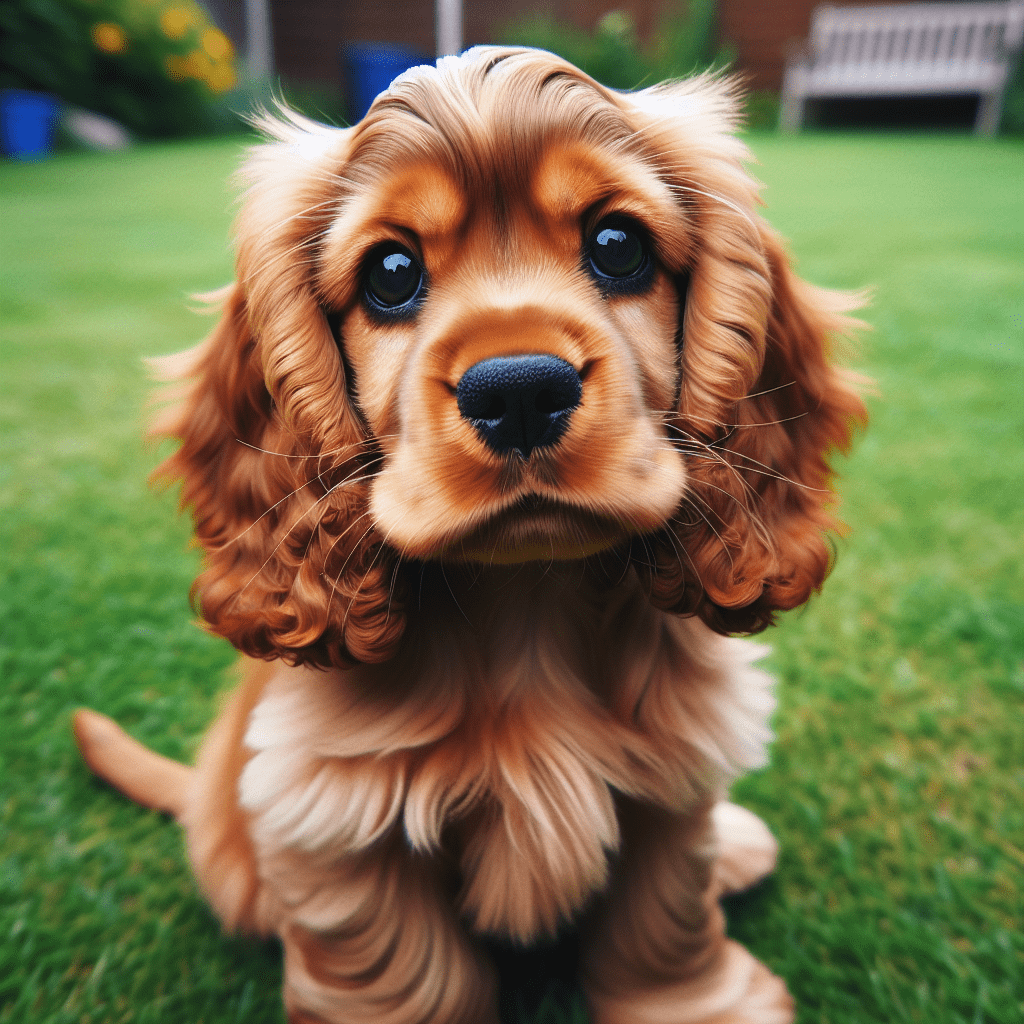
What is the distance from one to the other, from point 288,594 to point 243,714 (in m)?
0.38

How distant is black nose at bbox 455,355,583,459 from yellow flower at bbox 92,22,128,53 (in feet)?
48.3

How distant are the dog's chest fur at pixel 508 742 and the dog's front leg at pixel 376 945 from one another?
5 centimetres

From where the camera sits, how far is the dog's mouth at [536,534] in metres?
0.95

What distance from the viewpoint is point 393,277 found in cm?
108

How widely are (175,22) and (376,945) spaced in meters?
15.4

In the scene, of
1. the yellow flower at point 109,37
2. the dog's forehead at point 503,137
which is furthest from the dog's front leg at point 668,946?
the yellow flower at point 109,37

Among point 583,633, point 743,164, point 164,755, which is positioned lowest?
point 164,755

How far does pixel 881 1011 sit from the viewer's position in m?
1.38

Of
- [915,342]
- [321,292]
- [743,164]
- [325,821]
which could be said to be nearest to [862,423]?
[743,164]

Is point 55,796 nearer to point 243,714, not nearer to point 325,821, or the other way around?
point 243,714

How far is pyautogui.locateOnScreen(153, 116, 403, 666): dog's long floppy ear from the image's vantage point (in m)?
1.13

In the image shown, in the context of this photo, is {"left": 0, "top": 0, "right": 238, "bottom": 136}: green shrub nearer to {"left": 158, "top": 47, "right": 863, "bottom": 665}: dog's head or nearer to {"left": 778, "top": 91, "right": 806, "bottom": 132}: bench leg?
{"left": 778, "top": 91, "right": 806, "bottom": 132}: bench leg

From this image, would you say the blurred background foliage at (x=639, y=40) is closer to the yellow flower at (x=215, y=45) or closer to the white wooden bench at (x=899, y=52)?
the white wooden bench at (x=899, y=52)

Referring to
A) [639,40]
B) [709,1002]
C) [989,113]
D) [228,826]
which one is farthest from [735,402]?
[639,40]
